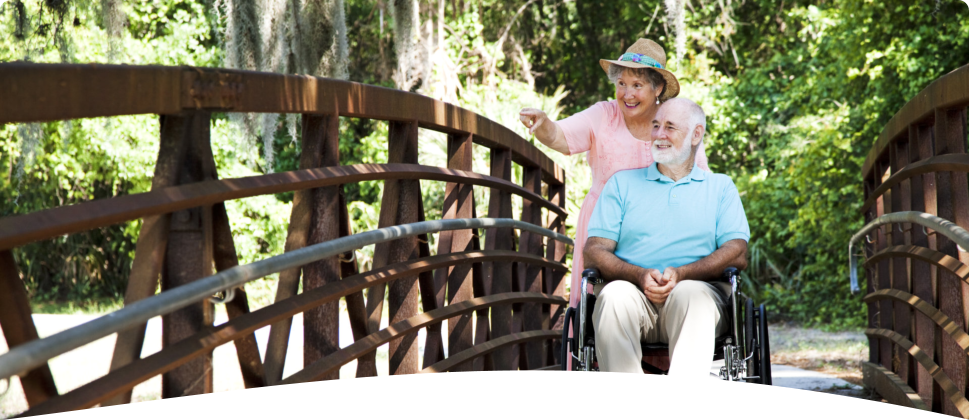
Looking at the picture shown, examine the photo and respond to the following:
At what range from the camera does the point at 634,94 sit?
10.5 ft

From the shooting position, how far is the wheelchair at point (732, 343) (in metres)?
2.64

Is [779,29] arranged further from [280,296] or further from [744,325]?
[280,296]

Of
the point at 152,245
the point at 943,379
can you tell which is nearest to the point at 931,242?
the point at 943,379

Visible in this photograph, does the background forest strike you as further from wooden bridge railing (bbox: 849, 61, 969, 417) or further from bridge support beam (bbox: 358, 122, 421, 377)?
bridge support beam (bbox: 358, 122, 421, 377)

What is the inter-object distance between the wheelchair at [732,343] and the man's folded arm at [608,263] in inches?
1.4

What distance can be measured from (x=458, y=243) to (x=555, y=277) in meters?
A: 1.87

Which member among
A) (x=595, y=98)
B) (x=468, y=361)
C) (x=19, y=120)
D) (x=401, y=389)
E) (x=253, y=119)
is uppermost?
(x=595, y=98)

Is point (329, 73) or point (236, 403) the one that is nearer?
point (236, 403)

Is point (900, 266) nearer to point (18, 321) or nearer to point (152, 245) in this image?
point (152, 245)

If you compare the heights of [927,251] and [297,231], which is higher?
[297,231]

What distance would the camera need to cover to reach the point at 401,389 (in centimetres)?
142

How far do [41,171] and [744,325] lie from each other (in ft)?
38.2

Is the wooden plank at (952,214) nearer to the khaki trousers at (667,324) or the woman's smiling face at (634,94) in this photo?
the khaki trousers at (667,324)

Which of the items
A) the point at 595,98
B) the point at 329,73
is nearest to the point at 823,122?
the point at 595,98
